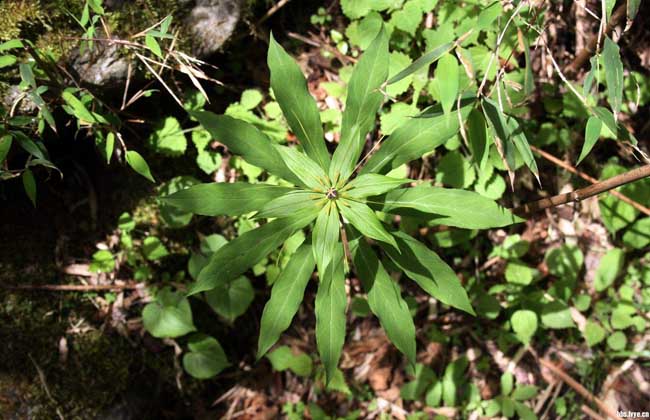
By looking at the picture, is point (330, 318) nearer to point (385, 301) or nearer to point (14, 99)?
point (385, 301)

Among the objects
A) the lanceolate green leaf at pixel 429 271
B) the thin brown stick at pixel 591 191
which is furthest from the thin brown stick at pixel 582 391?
the lanceolate green leaf at pixel 429 271

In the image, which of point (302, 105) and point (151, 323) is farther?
point (151, 323)

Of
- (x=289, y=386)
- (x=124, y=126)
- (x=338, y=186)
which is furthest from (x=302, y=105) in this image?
(x=289, y=386)

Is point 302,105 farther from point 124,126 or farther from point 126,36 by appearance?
point 124,126

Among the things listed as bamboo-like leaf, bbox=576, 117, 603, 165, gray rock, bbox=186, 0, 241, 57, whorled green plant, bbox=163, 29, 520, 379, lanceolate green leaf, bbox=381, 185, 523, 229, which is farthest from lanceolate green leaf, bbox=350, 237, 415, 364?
gray rock, bbox=186, 0, 241, 57

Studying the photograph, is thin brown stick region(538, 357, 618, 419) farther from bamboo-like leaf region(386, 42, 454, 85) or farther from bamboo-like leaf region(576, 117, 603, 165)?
bamboo-like leaf region(386, 42, 454, 85)

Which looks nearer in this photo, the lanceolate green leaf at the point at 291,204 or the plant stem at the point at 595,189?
the plant stem at the point at 595,189

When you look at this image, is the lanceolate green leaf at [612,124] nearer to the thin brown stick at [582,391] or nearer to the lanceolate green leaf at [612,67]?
the lanceolate green leaf at [612,67]
